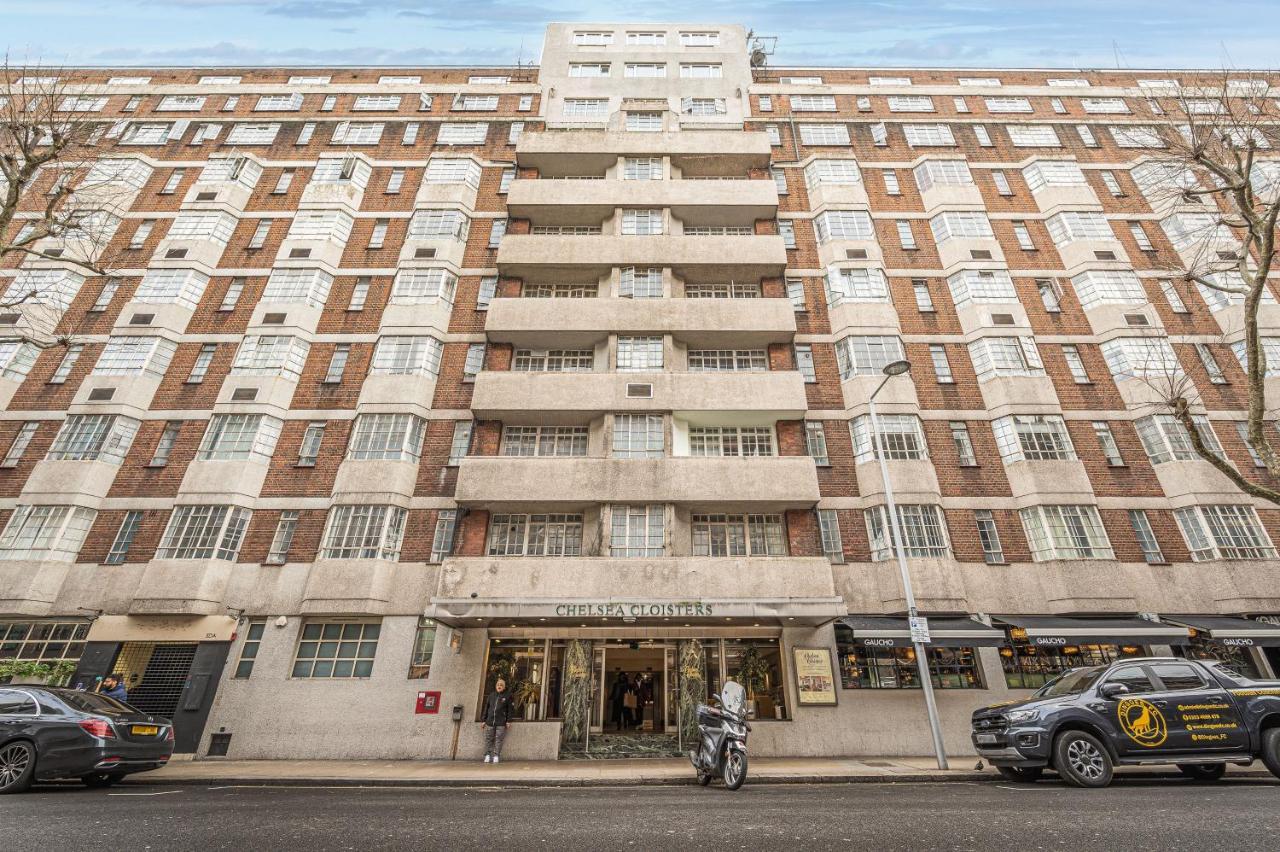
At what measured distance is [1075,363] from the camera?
21.2 meters

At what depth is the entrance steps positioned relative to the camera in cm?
1547

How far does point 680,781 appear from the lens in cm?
1137

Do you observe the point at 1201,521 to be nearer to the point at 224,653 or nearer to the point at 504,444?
the point at 504,444

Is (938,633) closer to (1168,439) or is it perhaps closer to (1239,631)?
(1239,631)

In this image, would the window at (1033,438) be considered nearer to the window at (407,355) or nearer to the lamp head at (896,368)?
the lamp head at (896,368)

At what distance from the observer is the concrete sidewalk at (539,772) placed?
11.6 m

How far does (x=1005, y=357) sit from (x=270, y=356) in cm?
2832

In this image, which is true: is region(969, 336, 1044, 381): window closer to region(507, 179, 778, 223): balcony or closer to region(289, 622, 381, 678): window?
region(507, 179, 778, 223): balcony


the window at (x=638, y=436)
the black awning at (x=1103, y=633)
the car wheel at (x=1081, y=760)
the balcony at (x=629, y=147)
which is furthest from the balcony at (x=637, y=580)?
the balcony at (x=629, y=147)

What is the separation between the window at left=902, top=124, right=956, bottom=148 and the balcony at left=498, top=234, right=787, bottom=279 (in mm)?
11573

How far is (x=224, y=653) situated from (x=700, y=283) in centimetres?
2158

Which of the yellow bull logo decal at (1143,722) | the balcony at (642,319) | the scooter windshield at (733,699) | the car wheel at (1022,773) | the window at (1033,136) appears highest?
the window at (1033,136)

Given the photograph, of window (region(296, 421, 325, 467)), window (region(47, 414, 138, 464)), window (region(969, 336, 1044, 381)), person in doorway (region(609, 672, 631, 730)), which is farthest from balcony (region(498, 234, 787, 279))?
person in doorway (region(609, 672, 631, 730))

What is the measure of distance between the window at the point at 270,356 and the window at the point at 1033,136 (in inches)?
1373
